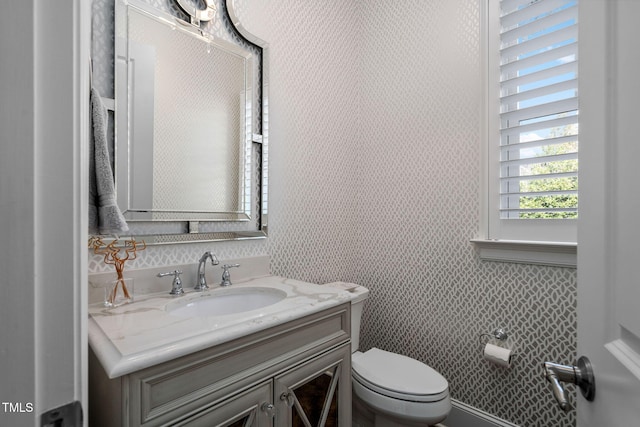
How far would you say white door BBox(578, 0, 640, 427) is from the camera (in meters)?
0.39

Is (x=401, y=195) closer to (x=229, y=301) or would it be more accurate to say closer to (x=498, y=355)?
(x=498, y=355)

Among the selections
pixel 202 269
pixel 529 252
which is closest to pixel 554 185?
pixel 529 252

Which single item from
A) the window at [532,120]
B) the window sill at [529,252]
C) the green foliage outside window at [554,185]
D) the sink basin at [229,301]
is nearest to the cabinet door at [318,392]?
the sink basin at [229,301]

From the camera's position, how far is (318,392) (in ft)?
3.74

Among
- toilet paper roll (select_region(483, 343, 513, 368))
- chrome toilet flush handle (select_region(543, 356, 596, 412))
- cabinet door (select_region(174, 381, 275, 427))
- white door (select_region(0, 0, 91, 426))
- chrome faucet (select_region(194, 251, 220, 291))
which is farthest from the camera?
toilet paper roll (select_region(483, 343, 513, 368))

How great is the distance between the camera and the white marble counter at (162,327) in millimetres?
711

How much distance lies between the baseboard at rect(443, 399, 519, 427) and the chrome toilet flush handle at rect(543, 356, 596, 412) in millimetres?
1274

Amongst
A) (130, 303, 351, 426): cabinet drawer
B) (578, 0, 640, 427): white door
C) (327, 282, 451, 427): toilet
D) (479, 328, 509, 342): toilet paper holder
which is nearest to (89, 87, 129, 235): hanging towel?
(130, 303, 351, 426): cabinet drawer

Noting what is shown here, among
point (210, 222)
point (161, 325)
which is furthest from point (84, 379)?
point (210, 222)

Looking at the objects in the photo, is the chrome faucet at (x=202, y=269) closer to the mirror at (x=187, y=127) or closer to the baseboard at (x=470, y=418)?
the mirror at (x=187, y=127)

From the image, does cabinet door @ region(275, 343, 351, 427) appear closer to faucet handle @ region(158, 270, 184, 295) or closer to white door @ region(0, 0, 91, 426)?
faucet handle @ region(158, 270, 184, 295)

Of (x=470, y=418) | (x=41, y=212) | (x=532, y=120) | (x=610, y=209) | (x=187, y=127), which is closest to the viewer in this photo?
(x=41, y=212)

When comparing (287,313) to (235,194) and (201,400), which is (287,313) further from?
(235,194)

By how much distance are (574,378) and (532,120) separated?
131cm
